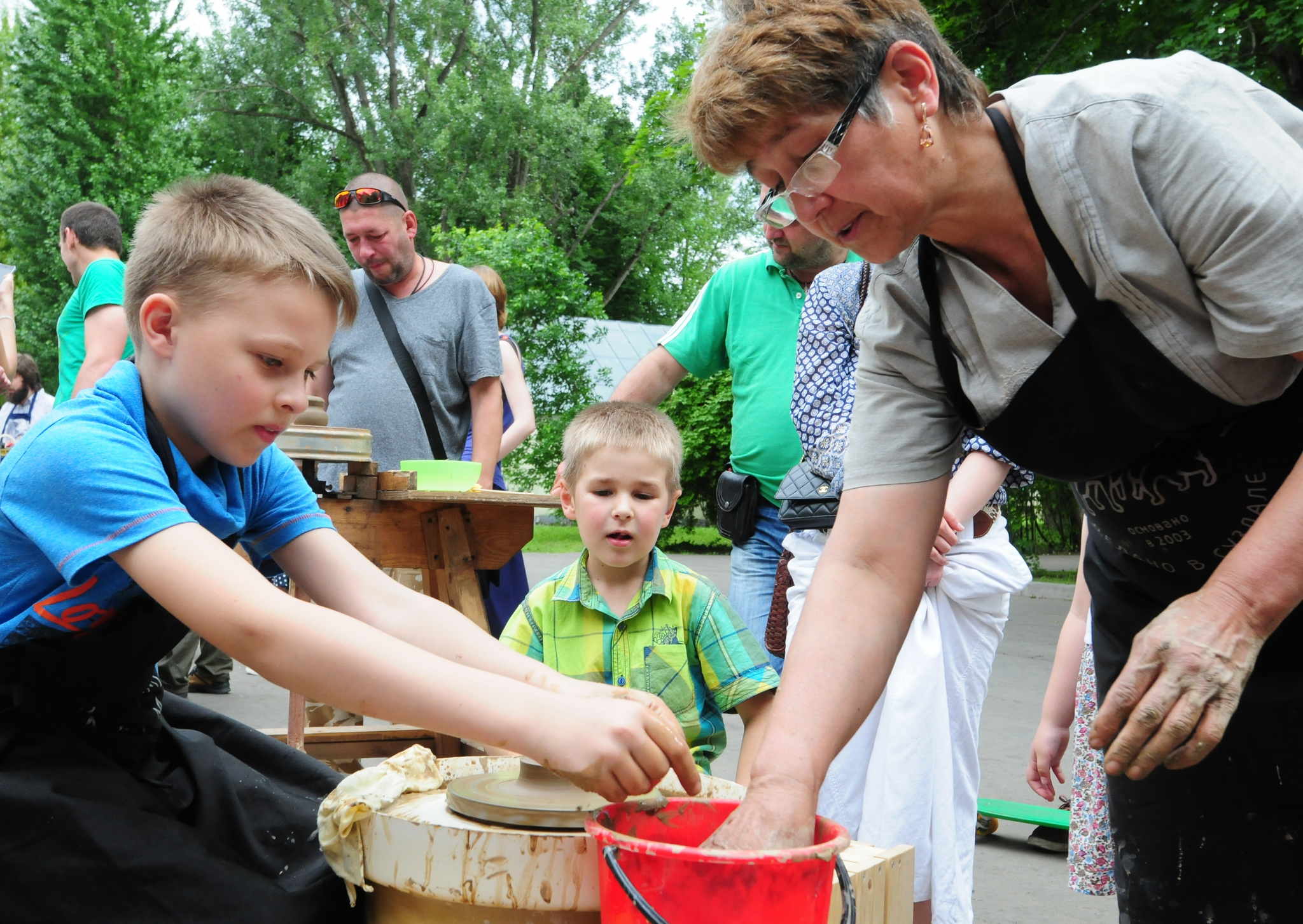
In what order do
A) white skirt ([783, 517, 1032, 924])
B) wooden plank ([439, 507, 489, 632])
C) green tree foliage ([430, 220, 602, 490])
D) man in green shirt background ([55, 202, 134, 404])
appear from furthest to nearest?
green tree foliage ([430, 220, 602, 490]), man in green shirt background ([55, 202, 134, 404]), wooden plank ([439, 507, 489, 632]), white skirt ([783, 517, 1032, 924])

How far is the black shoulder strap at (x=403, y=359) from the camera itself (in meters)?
4.80

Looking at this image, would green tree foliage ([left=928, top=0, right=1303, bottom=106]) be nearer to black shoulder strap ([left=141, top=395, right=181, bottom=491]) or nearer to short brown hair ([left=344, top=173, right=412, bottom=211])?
short brown hair ([left=344, top=173, right=412, bottom=211])

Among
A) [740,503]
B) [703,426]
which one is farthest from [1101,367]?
[703,426]

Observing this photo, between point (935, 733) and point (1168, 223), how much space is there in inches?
69.0

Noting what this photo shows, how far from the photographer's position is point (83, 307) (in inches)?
210

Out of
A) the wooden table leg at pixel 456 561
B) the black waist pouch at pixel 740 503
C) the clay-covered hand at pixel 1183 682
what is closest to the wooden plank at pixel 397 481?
the wooden table leg at pixel 456 561

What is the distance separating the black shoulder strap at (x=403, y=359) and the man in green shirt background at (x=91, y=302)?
1163 millimetres

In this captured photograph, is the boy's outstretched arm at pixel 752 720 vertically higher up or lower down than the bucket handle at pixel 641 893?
lower down

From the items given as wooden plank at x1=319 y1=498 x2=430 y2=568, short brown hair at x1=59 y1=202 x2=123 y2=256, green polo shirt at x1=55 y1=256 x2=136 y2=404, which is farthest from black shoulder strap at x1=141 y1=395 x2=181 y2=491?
short brown hair at x1=59 y1=202 x2=123 y2=256

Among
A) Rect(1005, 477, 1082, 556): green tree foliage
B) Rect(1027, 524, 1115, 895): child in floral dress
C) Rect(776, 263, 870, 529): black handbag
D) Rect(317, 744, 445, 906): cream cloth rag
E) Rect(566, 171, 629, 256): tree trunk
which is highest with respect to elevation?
Rect(566, 171, 629, 256): tree trunk

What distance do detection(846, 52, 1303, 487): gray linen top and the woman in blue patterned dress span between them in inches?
51.7

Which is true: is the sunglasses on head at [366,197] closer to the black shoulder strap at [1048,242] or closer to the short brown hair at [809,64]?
the short brown hair at [809,64]

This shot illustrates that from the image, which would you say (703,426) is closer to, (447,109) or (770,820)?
(770,820)

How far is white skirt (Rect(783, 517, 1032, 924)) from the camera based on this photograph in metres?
2.97
